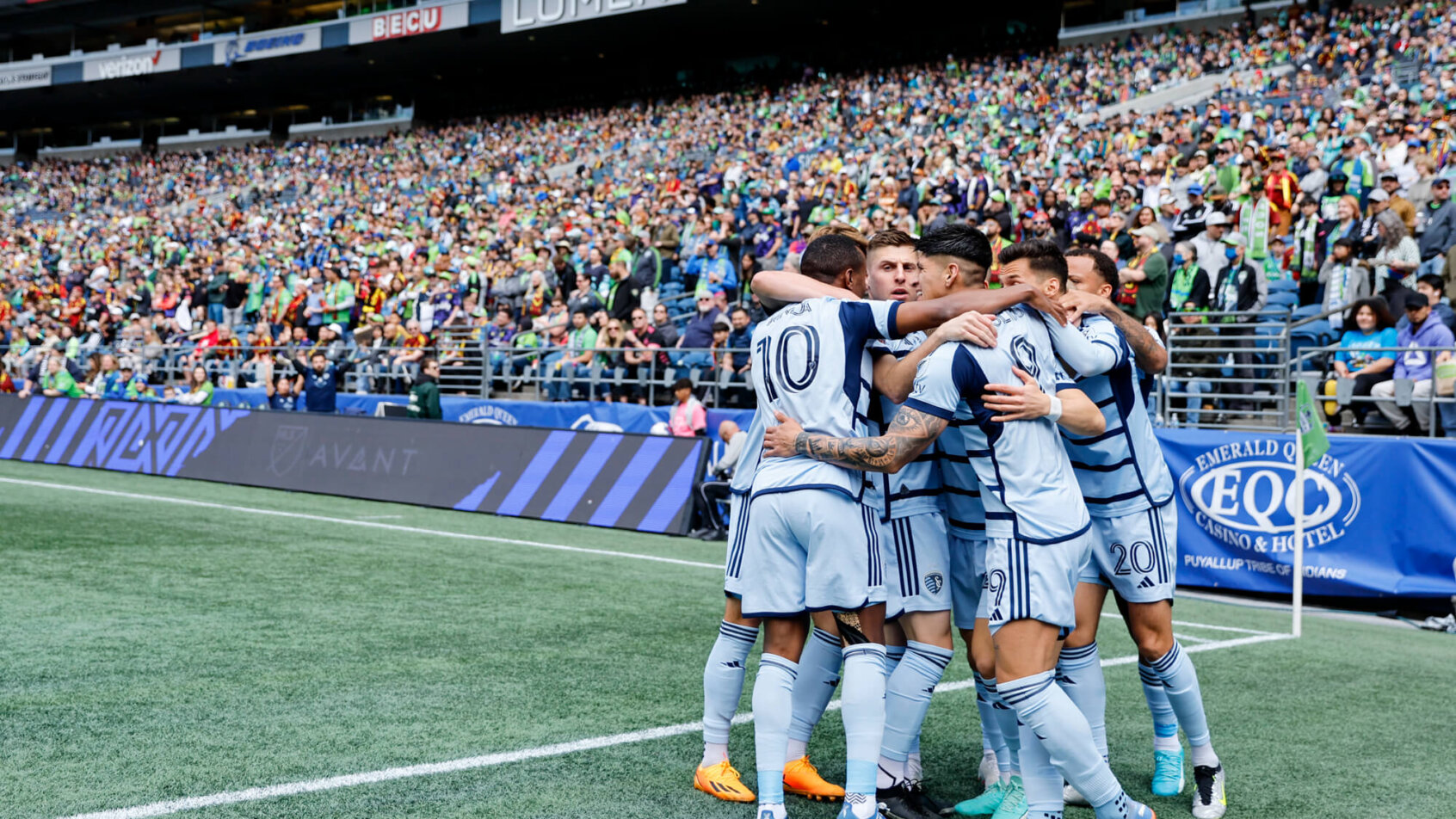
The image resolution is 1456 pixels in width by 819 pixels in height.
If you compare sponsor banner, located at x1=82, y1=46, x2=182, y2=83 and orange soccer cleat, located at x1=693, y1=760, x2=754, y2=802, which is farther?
sponsor banner, located at x1=82, y1=46, x2=182, y2=83

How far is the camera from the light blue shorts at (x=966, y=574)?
4.62m

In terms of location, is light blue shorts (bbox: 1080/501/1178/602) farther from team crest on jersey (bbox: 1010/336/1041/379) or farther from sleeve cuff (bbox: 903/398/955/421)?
sleeve cuff (bbox: 903/398/955/421)

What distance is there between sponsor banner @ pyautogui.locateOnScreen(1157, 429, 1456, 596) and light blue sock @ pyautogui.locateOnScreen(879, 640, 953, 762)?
6.74m

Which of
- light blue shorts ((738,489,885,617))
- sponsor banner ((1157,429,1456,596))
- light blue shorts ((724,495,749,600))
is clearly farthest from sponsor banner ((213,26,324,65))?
light blue shorts ((738,489,885,617))

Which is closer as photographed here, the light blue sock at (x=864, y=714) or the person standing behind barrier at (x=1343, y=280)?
the light blue sock at (x=864, y=714)

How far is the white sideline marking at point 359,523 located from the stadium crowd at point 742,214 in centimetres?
321

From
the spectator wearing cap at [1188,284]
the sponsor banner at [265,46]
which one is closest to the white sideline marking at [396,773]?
the spectator wearing cap at [1188,284]

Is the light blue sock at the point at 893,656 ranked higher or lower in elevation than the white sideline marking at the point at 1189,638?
higher

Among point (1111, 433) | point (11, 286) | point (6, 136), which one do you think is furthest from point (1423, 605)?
point (6, 136)

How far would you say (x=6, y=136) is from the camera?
5884 centimetres

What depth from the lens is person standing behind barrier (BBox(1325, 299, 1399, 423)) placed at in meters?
11.9

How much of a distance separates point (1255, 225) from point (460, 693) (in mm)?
12910

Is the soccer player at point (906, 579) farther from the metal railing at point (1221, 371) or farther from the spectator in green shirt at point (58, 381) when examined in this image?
the spectator in green shirt at point (58, 381)

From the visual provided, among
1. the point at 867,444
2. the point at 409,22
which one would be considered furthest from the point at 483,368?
the point at 409,22
